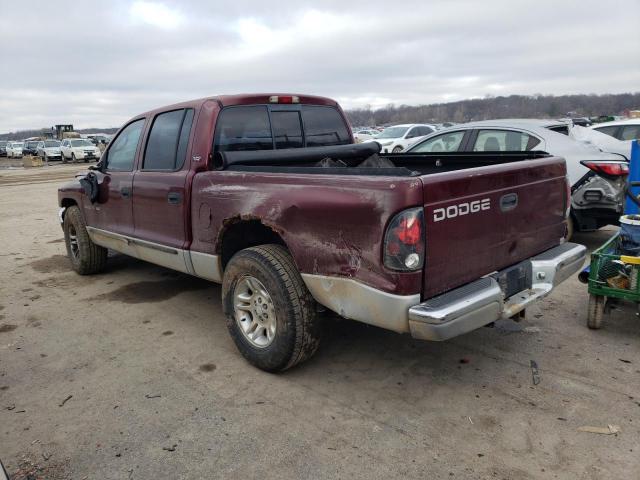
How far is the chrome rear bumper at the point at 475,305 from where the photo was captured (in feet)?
8.78

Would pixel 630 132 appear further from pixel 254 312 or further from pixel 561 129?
pixel 254 312

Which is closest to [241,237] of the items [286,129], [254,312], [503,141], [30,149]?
[254,312]

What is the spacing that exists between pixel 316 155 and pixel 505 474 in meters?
2.94

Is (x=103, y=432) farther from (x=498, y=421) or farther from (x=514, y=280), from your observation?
(x=514, y=280)

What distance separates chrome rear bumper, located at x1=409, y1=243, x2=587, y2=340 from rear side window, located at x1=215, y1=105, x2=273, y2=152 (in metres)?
2.20

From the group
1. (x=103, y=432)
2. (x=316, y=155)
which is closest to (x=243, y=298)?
(x=103, y=432)

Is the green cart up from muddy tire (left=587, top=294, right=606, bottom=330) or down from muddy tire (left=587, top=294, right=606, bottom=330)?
up

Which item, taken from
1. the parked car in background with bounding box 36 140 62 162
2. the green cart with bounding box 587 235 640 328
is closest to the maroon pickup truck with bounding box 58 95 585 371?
the green cart with bounding box 587 235 640 328

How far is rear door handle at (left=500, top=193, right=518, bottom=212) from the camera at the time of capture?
123 inches

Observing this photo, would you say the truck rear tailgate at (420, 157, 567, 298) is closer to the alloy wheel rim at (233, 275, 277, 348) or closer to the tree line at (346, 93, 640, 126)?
the alloy wheel rim at (233, 275, 277, 348)

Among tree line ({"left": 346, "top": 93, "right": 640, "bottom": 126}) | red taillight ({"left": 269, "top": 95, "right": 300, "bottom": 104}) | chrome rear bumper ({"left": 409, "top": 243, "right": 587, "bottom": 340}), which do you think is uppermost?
tree line ({"left": 346, "top": 93, "right": 640, "bottom": 126})

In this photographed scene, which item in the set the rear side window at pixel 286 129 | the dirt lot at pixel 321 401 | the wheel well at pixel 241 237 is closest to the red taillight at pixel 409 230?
the dirt lot at pixel 321 401

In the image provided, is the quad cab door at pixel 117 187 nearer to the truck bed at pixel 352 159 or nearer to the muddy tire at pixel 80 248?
the muddy tire at pixel 80 248

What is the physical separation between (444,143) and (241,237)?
4074mm
